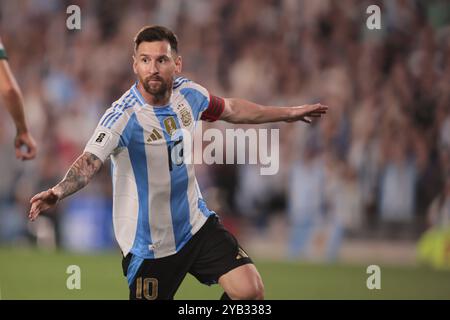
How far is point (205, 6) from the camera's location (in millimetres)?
17797

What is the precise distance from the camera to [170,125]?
23.8 ft

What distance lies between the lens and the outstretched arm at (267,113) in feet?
25.7

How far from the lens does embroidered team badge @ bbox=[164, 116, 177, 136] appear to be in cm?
722

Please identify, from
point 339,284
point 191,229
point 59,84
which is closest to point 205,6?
point 59,84

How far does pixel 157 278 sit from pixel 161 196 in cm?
60

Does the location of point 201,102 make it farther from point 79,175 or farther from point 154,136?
Result: point 79,175

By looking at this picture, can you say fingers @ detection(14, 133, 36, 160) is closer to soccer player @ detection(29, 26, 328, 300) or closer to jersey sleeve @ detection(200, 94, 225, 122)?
soccer player @ detection(29, 26, 328, 300)

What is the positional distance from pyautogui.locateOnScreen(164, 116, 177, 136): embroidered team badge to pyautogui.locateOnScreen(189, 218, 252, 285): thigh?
82cm

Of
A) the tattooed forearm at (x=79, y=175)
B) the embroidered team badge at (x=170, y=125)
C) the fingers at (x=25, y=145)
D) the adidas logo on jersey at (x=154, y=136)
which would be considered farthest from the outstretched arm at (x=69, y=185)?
the fingers at (x=25, y=145)

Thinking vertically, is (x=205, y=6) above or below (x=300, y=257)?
above

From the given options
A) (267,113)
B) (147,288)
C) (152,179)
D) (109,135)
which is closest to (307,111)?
(267,113)

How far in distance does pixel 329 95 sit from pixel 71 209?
463cm
